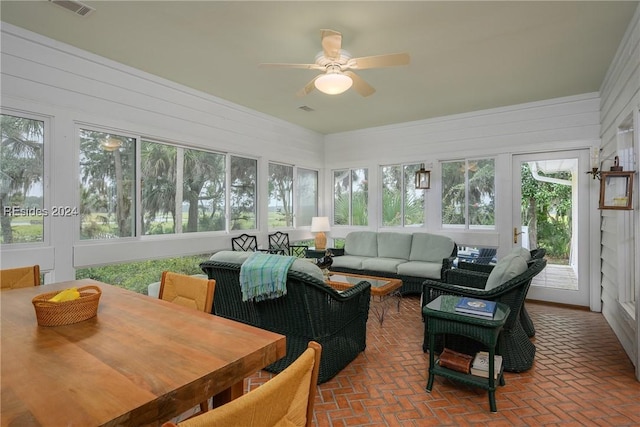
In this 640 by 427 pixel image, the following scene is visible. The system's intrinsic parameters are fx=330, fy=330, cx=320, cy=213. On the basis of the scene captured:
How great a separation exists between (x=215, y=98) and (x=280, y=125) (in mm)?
1449

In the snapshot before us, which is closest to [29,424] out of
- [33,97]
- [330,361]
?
[330,361]

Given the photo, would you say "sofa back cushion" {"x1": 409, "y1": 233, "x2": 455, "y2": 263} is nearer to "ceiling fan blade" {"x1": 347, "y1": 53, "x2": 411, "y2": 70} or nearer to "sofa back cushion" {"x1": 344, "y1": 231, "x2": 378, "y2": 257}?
"sofa back cushion" {"x1": 344, "y1": 231, "x2": 378, "y2": 257}

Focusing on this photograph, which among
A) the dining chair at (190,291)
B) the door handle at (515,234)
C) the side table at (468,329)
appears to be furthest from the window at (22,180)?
the door handle at (515,234)

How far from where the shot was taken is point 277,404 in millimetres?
762

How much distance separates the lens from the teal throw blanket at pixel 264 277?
247 centimetres

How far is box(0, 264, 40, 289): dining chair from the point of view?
2.07 meters

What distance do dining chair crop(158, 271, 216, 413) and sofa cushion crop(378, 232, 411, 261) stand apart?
14.2 feet

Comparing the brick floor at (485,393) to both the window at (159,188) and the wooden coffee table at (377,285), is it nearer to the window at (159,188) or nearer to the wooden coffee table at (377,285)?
the wooden coffee table at (377,285)

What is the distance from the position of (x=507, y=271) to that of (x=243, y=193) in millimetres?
3960

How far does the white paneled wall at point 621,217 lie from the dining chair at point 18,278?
4.45 metres

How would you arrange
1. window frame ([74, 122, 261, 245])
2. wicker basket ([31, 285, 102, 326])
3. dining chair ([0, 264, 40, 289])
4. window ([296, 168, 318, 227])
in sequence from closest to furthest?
wicker basket ([31, 285, 102, 326]), dining chair ([0, 264, 40, 289]), window frame ([74, 122, 261, 245]), window ([296, 168, 318, 227])

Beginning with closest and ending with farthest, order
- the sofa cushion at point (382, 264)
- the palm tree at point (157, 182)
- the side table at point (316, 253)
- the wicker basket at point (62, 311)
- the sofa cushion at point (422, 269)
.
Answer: the wicker basket at point (62, 311) < the palm tree at point (157, 182) < the sofa cushion at point (422, 269) < the sofa cushion at point (382, 264) < the side table at point (316, 253)

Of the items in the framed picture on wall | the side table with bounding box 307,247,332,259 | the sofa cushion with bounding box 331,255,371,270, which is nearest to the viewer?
the framed picture on wall

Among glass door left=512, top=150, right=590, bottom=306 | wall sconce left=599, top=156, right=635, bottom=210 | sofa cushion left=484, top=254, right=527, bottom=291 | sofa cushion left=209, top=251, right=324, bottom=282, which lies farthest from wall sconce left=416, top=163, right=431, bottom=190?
sofa cushion left=209, top=251, right=324, bottom=282
